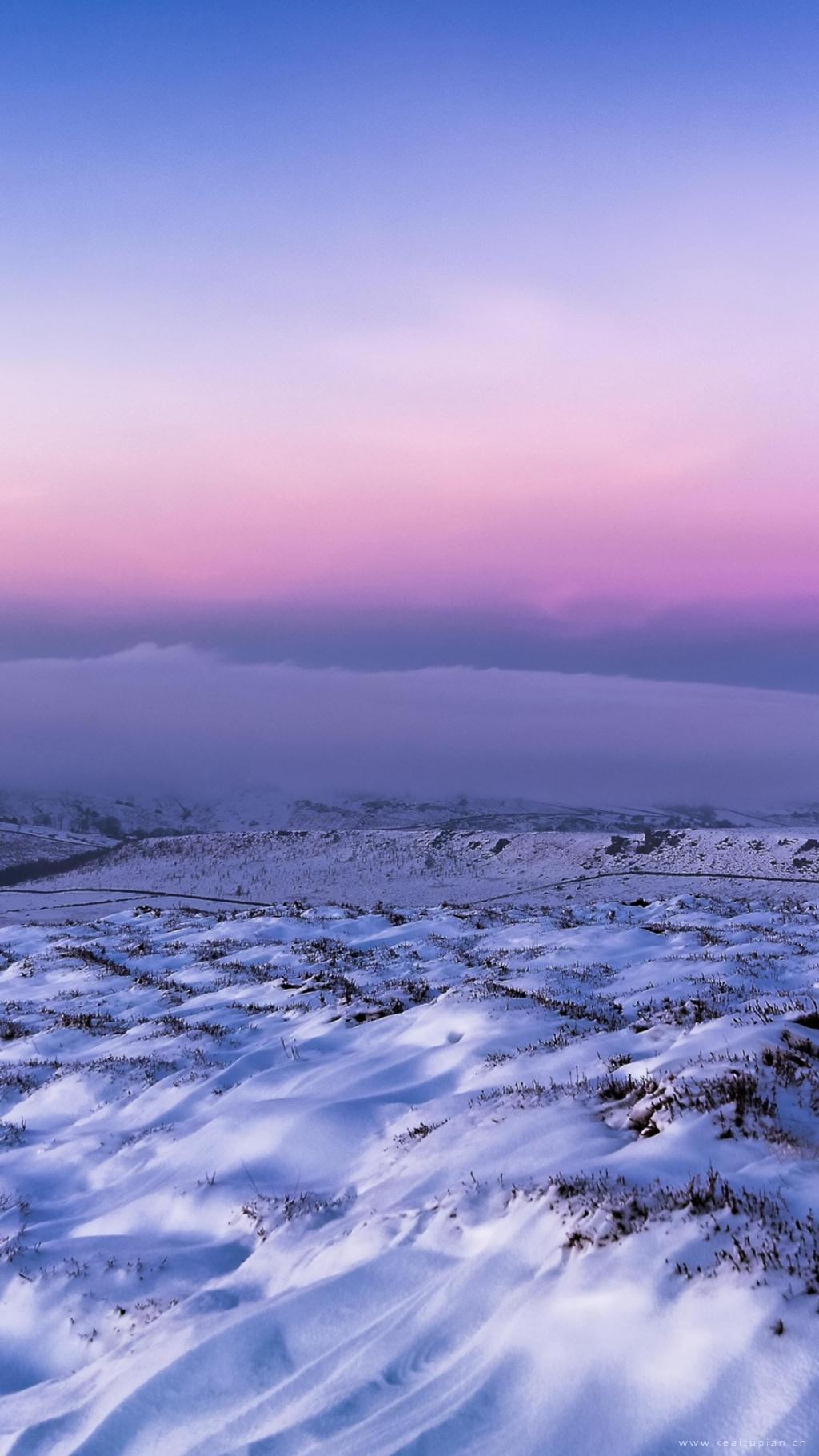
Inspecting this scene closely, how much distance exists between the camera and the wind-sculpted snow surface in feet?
11.5

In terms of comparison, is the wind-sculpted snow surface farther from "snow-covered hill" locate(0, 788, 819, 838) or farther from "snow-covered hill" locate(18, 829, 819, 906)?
"snow-covered hill" locate(0, 788, 819, 838)

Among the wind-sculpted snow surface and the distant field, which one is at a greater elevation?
the wind-sculpted snow surface

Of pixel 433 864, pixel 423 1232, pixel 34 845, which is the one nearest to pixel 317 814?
pixel 34 845

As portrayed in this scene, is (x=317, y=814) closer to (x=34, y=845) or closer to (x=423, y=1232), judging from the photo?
(x=34, y=845)

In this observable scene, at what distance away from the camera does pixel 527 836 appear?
194 ft

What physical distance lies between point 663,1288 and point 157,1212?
4148mm

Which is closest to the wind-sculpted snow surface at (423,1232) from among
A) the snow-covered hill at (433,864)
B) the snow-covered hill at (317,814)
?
the snow-covered hill at (433,864)

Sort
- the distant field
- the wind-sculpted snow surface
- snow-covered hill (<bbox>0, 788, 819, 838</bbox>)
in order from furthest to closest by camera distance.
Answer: snow-covered hill (<bbox>0, 788, 819, 838</bbox>)
the distant field
the wind-sculpted snow surface

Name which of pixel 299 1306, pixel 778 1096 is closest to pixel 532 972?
pixel 778 1096

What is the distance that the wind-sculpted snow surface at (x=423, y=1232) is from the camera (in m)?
3.50

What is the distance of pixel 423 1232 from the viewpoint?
16.4 ft

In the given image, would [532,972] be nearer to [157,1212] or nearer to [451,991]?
[451,991]

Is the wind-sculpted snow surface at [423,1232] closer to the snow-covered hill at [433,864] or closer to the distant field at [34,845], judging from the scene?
the snow-covered hill at [433,864]

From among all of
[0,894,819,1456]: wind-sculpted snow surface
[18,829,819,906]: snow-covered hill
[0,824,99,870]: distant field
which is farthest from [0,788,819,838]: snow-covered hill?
[0,894,819,1456]: wind-sculpted snow surface
